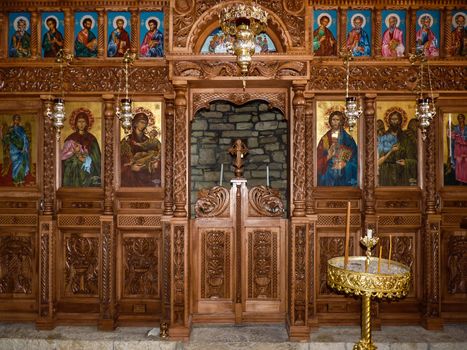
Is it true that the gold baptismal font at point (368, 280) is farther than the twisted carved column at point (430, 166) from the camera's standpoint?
No

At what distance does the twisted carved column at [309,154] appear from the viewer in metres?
5.84

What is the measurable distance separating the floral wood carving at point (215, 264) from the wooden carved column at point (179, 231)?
51 cm

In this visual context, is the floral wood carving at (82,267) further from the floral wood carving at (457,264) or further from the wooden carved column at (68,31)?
the floral wood carving at (457,264)

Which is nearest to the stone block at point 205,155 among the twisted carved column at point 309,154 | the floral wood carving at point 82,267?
the twisted carved column at point 309,154

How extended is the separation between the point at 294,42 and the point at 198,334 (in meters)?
4.10

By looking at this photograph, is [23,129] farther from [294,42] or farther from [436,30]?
[436,30]

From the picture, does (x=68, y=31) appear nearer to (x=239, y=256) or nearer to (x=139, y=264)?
(x=139, y=264)

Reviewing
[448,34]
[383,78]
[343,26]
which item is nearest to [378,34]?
[343,26]

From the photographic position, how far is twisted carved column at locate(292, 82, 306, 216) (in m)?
5.48

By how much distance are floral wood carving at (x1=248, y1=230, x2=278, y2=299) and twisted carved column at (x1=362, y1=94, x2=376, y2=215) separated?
1.51m

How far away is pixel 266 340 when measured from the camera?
17.8 feet

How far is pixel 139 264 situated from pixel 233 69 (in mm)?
3087

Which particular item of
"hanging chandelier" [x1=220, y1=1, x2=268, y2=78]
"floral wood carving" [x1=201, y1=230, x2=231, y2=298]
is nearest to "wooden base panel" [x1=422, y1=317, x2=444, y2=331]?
"floral wood carving" [x1=201, y1=230, x2=231, y2=298]

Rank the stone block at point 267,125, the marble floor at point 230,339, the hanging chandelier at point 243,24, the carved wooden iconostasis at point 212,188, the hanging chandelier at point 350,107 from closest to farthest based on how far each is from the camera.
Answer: the hanging chandelier at point 243,24 → the hanging chandelier at point 350,107 → the marble floor at point 230,339 → the carved wooden iconostasis at point 212,188 → the stone block at point 267,125
